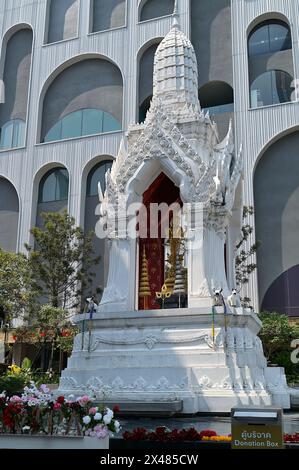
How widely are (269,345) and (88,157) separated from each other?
15.8 metres

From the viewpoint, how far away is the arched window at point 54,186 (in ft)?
109

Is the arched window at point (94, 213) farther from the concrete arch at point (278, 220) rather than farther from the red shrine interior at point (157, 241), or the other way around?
the red shrine interior at point (157, 241)

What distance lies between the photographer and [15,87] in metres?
37.2

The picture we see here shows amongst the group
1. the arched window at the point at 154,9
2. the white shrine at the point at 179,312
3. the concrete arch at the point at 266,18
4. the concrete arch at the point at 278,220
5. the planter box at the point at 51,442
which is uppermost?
the arched window at the point at 154,9

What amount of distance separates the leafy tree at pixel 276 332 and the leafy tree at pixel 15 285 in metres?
11.1

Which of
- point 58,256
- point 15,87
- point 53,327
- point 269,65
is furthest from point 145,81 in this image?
point 53,327

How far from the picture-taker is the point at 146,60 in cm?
3397

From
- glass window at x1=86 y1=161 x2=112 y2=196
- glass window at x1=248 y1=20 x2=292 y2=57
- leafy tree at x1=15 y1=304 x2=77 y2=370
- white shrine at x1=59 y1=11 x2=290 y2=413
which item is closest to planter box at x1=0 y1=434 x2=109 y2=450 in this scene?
white shrine at x1=59 y1=11 x2=290 y2=413

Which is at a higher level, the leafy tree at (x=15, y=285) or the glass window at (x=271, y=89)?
the glass window at (x=271, y=89)

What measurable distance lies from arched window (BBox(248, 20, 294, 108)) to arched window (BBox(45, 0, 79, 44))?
12.8 metres

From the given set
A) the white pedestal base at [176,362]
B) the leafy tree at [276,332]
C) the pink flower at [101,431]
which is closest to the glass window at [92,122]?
the leafy tree at [276,332]

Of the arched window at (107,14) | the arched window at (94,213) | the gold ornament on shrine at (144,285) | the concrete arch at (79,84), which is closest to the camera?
the gold ornament on shrine at (144,285)
